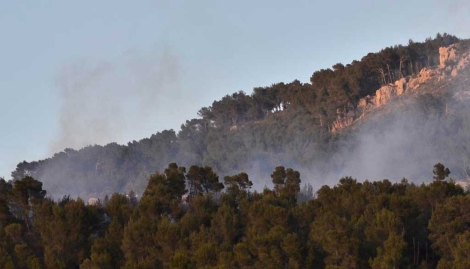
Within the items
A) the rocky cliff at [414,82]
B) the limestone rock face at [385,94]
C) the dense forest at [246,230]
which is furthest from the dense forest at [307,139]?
the dense forest at [246,230]

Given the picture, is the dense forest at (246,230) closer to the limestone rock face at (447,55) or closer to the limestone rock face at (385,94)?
the limestone rock face at (385,94)

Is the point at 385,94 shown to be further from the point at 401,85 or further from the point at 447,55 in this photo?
the point at 447,55

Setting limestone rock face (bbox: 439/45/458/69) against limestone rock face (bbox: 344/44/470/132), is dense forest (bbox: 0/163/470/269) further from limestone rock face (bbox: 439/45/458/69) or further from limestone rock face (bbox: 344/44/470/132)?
limestone rock face (bbox: 439/45/458/69)

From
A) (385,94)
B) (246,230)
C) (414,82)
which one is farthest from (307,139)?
(246,230)

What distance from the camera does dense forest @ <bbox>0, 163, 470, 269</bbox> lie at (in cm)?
3053

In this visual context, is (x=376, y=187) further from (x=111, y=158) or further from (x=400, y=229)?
(x=111, y=158)

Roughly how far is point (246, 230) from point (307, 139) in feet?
129

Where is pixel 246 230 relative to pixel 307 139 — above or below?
below

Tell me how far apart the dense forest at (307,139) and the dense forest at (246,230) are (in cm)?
2318

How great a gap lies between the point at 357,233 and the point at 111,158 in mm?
60519

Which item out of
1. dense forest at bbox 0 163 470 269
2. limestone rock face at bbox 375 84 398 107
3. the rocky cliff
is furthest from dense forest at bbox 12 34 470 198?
dense forest at bbox 0 163 470 269

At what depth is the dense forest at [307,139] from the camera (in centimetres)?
6400

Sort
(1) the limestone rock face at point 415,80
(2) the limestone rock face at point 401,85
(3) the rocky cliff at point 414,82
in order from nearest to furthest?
(3) the rocky cliff at point 414,82, (1) the limestone rock face at point 415,80, (2) the limestone rock face at point 401,85

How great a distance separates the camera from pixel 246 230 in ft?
115
